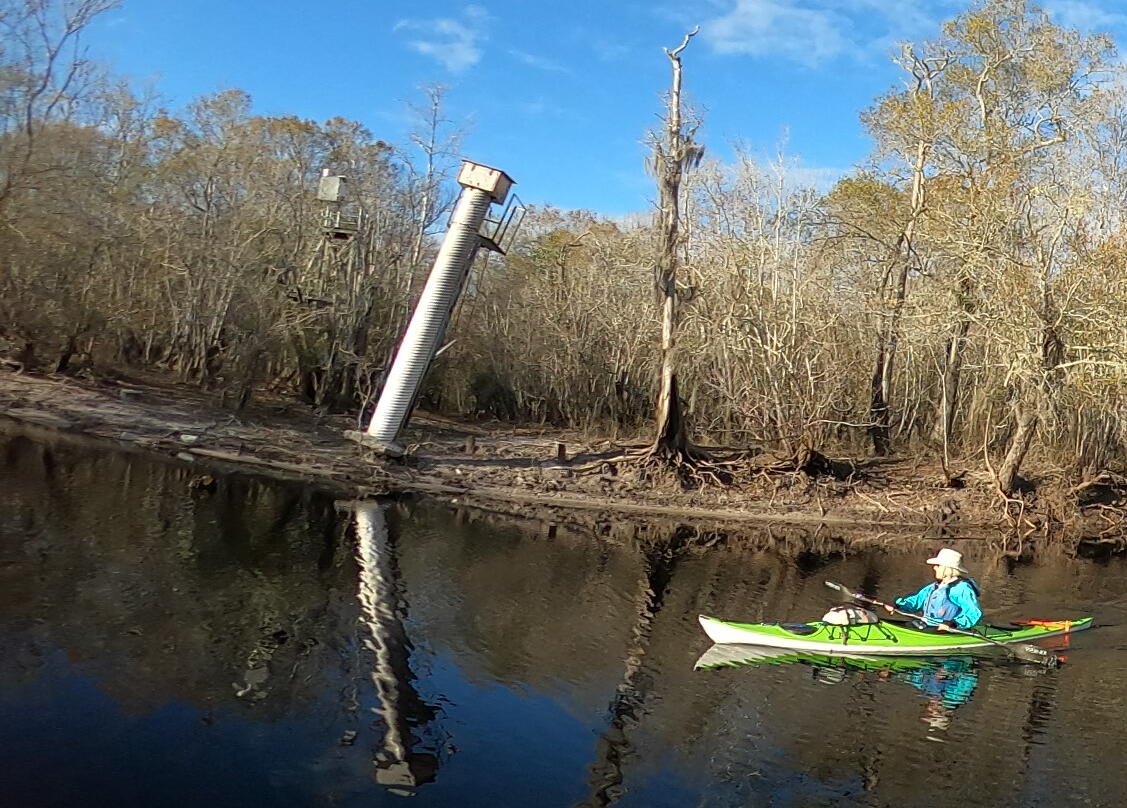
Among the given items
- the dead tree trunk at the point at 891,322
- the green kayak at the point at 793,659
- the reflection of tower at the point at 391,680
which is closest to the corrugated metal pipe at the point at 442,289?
the reflection of tower at the point at 391,680

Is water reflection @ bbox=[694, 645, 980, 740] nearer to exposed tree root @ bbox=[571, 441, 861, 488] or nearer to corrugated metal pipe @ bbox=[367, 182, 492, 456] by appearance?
exposed tree root @ bbox=[571, 441, 861, 488]

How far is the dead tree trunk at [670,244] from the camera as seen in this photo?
21047 millimetres

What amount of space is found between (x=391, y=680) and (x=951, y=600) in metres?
7.73

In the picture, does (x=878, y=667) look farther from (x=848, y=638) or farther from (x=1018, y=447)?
(x=1018, y=447)

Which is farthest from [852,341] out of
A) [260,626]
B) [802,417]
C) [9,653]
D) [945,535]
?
[9,653]

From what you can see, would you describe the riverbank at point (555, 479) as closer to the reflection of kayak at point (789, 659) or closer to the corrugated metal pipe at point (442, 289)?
the corrugated metal pipe at point (442, 289)

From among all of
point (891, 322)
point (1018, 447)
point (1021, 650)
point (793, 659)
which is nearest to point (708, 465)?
point (891, 322)

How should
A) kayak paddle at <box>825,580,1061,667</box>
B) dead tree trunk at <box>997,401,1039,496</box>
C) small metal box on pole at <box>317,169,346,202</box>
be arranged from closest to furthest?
kayak paddle at <box>825,580,1061,667</box> → dead tree trunk at <box>997,401,1039,496</box> → small metal box on pole at <box>317,169,346,202</box>

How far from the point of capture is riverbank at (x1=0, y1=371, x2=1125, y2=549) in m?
20.5

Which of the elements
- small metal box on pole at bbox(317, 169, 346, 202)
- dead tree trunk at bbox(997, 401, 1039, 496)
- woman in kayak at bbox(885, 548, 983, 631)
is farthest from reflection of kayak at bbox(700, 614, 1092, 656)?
small metal box on pole at bbox(317, 169, 346, 202)

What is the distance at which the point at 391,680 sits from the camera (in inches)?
364

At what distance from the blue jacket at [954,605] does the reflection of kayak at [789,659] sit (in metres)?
0.84

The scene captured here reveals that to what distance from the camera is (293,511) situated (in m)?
16.8

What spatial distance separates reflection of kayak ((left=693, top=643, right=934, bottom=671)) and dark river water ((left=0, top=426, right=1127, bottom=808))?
86 millimetres
